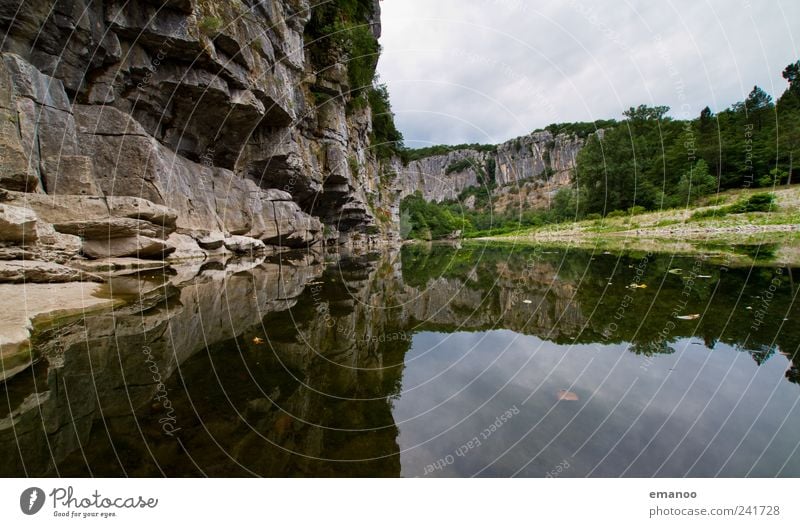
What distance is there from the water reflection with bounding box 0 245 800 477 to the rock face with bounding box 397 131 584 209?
279 feet

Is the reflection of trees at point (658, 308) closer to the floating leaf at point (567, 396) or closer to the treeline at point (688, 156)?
the floating leaf at point (567, 396)

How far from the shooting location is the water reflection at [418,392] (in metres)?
1.73

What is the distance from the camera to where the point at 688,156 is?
3909cm

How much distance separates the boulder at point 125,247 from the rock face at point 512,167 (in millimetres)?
80340

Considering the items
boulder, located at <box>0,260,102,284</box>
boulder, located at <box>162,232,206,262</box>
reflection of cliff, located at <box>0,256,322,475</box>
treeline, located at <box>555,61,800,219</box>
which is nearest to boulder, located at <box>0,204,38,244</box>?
boulder, located at <box>0,260,102,284</box>

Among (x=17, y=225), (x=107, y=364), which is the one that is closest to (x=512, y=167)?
(x=17, y=225)

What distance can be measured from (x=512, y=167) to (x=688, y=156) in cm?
6763

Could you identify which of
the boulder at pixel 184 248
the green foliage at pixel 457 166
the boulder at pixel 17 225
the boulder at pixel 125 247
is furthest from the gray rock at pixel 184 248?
the green foliage at pixel 457 166

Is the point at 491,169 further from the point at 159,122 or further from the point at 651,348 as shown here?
the point at 651,348

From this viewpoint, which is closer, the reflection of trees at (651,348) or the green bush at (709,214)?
the reflection of trees at (651,348)

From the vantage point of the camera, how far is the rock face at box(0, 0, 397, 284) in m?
8.42

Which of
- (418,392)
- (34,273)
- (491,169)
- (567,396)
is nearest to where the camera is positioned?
(567,396)

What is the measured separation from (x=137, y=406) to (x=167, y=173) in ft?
41.0

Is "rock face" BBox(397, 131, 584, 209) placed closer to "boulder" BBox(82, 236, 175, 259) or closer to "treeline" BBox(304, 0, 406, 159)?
"treeline" BBox(304, 0, 406, 159)
